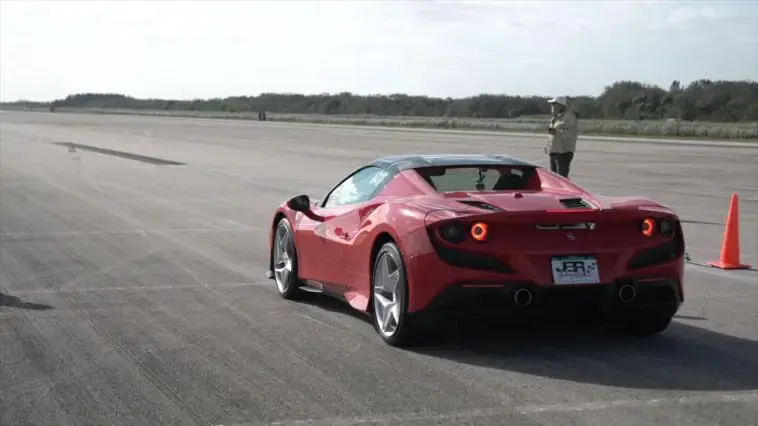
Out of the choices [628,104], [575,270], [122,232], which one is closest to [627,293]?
[575,270]

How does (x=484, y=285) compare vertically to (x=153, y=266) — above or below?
above

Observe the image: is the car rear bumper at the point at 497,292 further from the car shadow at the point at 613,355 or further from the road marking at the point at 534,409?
the road marking at the point at 534,409

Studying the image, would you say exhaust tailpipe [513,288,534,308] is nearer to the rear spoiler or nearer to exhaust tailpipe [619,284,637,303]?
the rear spoiler

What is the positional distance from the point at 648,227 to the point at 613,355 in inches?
31.9

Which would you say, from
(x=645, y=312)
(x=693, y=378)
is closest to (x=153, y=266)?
(x=645, y=312)

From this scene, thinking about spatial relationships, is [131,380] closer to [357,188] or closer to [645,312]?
[357,188]

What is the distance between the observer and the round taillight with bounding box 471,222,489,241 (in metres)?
6.45

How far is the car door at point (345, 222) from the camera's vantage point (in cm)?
764

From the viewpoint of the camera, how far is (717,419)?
17.1 ft

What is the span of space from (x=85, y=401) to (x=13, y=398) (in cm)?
39

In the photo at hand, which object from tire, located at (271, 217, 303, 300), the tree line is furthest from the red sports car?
the tree line

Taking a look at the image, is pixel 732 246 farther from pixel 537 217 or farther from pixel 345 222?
pixel 537 217

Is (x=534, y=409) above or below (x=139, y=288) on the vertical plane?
above

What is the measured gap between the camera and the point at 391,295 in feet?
22.9
